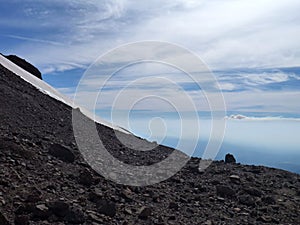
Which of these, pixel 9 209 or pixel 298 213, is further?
pixel 298 213

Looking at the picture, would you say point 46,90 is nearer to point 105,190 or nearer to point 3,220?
point 105,190

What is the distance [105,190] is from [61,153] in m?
2.13

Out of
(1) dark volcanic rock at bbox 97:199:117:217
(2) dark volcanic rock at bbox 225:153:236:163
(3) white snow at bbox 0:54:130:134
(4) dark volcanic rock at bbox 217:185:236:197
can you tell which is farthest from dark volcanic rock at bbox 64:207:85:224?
(3) white snow at bbox 0:54:130:134

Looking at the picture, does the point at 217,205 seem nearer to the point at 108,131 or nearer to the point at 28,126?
the point at 28,126

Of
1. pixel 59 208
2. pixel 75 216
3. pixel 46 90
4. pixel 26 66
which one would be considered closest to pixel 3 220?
pixel 59 208

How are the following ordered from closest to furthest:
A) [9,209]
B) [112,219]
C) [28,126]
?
[9,209] < [112,219] < [28,126]

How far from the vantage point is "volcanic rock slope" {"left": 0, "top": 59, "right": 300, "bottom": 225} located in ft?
25.4

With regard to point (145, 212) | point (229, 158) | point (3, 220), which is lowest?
point (3, 220)

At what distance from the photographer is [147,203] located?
30.8 feet

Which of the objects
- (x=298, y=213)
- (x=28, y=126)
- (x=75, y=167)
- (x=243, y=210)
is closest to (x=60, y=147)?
(x=75, y=167)

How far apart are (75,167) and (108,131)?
7634mm

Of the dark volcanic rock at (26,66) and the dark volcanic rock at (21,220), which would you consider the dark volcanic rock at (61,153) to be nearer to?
the dark volcanic rock at (21,220)

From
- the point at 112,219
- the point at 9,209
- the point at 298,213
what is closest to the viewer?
the point at 9,209

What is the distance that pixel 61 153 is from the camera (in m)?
10.8
